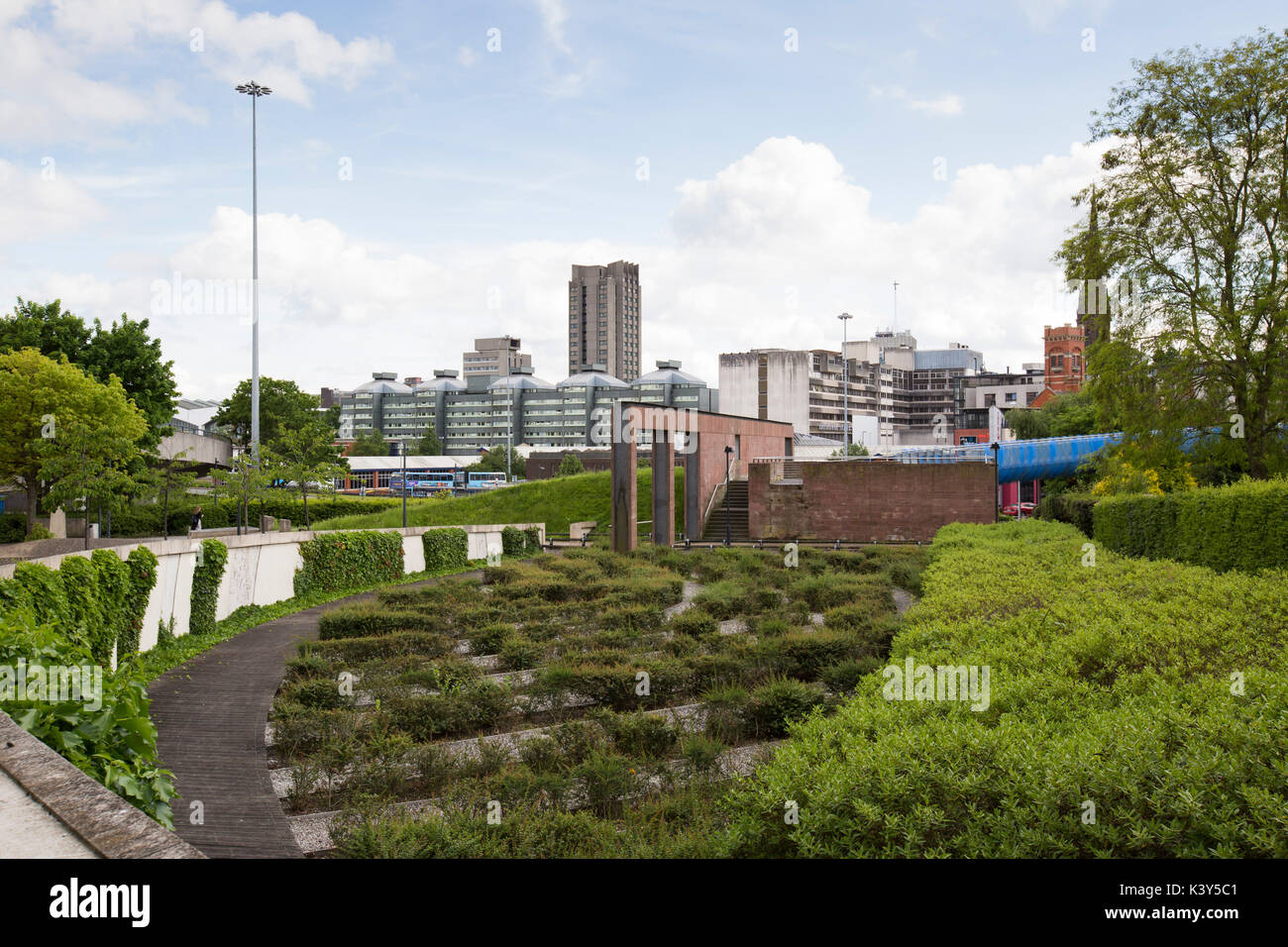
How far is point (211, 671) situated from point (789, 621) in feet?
31.3

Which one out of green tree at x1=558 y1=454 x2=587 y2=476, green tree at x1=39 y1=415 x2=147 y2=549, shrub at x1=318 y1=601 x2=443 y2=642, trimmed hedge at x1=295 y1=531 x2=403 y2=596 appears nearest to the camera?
shrub at x1=318 y1=601 x2=443 y2=642

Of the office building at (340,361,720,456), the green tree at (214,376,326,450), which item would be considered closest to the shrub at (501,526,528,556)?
the green tree at (214,376,326,450)

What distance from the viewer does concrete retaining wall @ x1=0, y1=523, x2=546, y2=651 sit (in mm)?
16016

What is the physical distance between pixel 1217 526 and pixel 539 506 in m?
40.6

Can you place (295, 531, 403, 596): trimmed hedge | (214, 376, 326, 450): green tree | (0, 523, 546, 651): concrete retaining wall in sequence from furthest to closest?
1. (214, 376, 326, 450): green tree
2. (295, 531, 403, 596): trimmed hedge
3. (0, 523, 546, 651): concrete retaining wall

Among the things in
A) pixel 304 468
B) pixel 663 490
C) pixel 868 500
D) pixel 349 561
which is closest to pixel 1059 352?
pixel 868 500

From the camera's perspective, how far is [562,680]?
11.7m

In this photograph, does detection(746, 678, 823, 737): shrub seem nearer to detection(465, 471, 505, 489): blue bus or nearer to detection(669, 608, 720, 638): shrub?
detection(669, 608, 720, 638): shrub

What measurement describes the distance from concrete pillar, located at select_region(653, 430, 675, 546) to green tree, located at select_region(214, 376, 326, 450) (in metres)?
46.4

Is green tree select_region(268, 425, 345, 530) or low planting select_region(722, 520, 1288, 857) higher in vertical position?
green tree select_region(268, 425, 345, 530)

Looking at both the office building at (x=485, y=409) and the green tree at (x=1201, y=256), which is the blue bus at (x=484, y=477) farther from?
the green tree at (x=1201, y=256)

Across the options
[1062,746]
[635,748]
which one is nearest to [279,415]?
[635,748]

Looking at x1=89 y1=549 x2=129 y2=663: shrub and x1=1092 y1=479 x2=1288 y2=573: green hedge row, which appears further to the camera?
x1=89 y1=549 x2=129 y2=663: shrub
